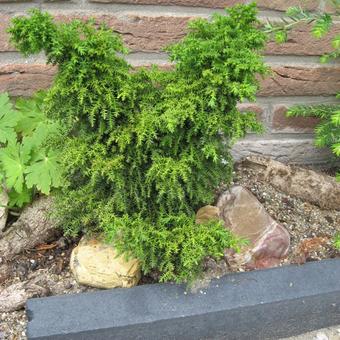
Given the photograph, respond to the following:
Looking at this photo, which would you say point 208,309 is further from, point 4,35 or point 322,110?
point 4,35

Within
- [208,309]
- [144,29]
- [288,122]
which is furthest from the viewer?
[288,122]

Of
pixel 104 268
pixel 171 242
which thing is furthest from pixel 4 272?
pixel 171 242

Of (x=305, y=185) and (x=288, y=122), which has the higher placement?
(x=288, y=122)

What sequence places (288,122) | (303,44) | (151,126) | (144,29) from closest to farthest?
(151,126) < (144,29) < (303,44) < (288,122)

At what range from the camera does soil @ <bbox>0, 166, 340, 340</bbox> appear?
64.6 inches

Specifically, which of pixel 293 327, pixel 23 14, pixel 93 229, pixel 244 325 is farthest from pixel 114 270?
pixel 23 14

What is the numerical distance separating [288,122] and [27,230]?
120cm

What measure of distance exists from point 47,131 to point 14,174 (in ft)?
0.60

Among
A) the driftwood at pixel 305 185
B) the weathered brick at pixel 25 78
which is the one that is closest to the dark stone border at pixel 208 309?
the driftwood at pixel 305 185

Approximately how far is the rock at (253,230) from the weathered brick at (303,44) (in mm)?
632

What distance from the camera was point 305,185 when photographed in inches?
81.1

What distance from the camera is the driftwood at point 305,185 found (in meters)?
2.05

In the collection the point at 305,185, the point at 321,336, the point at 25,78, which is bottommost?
the point at 321,336

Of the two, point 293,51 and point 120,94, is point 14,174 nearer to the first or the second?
point 120,94
